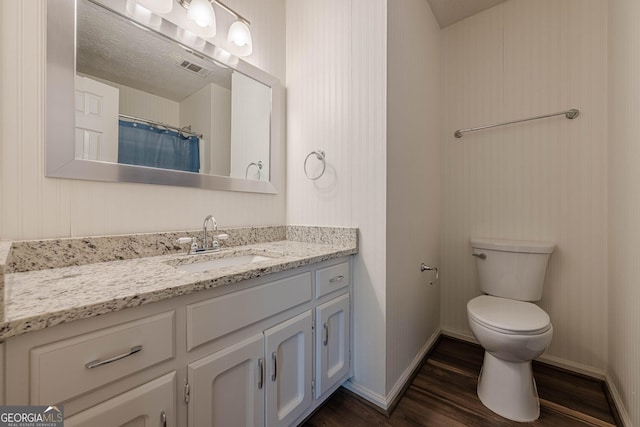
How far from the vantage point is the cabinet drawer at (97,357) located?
1.72 feet

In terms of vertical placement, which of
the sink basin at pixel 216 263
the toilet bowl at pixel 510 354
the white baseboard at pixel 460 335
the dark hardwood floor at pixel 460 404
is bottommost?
the dark hardwood floor at pixel 460 404

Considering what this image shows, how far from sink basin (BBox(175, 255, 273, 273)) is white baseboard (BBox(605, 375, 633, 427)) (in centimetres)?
176

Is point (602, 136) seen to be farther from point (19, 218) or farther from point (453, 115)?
point (19, 218)

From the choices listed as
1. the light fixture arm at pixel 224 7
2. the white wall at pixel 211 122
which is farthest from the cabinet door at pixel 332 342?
the light fixture arm at pixel 224 7

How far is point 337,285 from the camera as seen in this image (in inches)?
50.9

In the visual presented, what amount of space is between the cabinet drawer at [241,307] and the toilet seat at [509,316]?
94 cm

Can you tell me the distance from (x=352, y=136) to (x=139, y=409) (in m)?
1.34

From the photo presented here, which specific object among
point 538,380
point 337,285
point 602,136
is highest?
point 602,136

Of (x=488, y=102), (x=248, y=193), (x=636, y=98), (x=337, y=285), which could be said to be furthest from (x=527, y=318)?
(x=248, y=193)

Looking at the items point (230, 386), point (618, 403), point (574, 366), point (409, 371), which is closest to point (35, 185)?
point (230, 386)

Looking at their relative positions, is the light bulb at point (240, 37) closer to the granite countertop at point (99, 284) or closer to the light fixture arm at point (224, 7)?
the light fixture arm at point (224, 7)

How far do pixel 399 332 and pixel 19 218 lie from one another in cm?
167

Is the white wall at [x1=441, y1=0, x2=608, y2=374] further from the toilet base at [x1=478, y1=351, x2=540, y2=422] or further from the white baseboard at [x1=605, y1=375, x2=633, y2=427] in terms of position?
the toilet base at [x1=478, y1=351, x2=540, y2=422]

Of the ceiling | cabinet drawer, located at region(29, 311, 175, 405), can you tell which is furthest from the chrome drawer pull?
the ceiling
